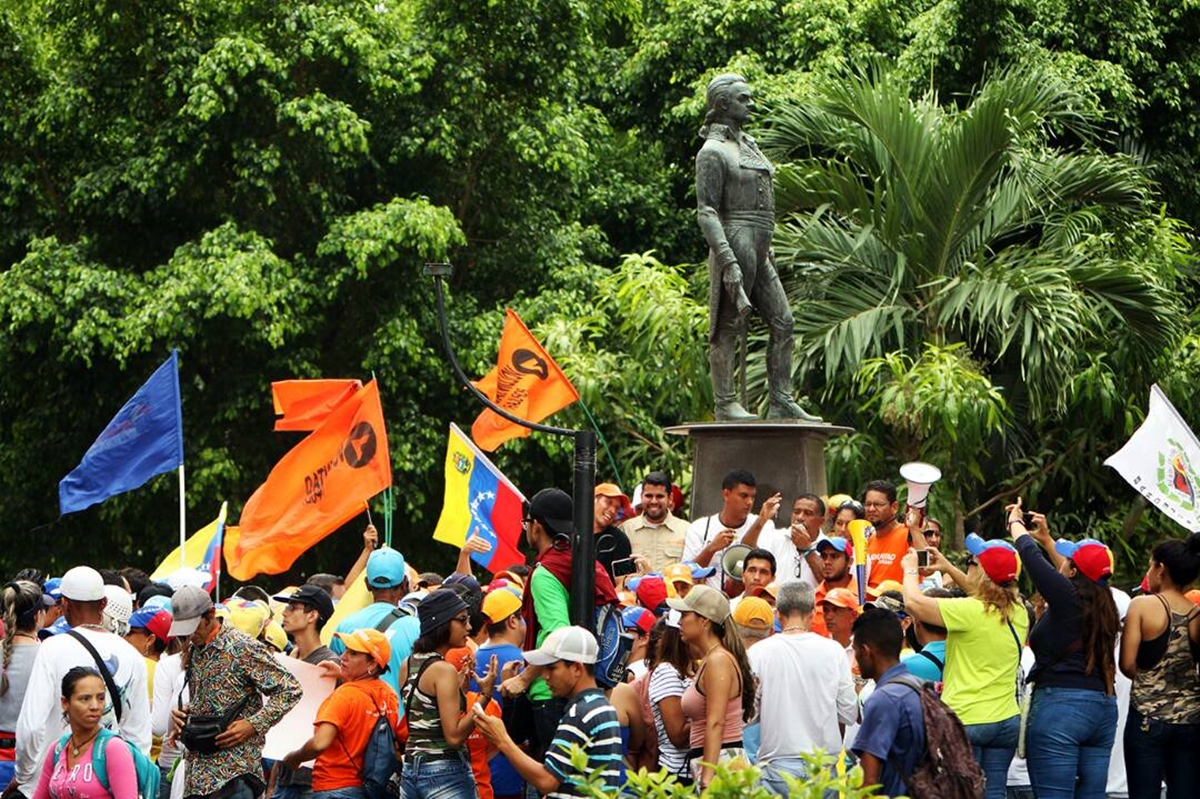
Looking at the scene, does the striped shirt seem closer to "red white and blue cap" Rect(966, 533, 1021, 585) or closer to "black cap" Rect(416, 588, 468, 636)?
"black cap" Rect(416, 588, 468, 636)

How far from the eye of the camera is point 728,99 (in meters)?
12.1

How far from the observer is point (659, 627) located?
309 inches

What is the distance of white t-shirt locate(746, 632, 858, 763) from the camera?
7410mm

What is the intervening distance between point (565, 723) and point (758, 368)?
10842 millimetres

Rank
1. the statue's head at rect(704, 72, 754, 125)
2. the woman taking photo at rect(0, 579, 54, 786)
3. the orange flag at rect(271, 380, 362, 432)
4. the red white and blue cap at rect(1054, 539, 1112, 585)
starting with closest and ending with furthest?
the red white and blue cap at rect(1054, 539, 1112, 585), the woman taking photo at rect(0, 579, 54, 786), the statue's head at rect(704, 72, 754, 125), the orange flag at rect(271, 380, 362, 432)

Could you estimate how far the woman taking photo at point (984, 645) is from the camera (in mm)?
8039

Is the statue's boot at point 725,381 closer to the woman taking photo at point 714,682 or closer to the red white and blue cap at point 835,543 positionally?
the red white and blue cap at point 835,543

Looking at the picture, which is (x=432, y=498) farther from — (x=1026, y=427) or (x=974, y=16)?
(x=974, y=16)

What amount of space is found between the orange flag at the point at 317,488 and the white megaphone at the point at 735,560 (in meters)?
3.29

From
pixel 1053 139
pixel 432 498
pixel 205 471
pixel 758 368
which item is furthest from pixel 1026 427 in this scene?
pixel 205 471

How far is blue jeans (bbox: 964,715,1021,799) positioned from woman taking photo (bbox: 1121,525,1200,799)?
2.02 feet

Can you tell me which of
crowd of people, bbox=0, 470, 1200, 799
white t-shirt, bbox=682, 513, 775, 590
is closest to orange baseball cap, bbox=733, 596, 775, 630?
crowd of people, bbox=0, 470, 1200, 799

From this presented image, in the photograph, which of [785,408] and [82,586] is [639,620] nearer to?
[82,586]

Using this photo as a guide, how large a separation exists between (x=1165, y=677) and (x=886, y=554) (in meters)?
2.04
